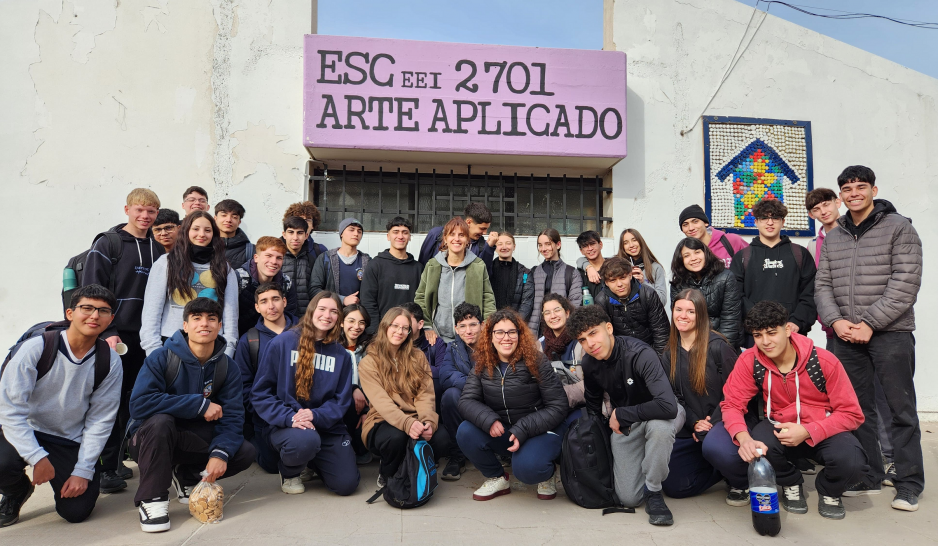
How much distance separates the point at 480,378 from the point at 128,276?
2444 millimetres

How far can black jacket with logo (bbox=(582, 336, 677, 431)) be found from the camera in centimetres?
339

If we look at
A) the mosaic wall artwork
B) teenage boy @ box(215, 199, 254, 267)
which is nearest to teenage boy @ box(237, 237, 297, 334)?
teenage boy @ box(215, 199, 254, 267)

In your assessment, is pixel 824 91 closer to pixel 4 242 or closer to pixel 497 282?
pixel 497 282

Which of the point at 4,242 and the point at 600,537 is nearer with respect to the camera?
the point at 600,537

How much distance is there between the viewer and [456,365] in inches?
173

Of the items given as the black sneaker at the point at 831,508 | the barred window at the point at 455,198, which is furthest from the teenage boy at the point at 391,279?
the black sneaker at the point at 831,508

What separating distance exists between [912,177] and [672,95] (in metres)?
2.87

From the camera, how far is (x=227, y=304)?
13.3ft

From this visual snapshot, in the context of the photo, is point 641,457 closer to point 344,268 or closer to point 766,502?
point 766,502

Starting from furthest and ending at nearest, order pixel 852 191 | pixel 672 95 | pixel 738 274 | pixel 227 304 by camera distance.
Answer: pixel 672 95 < pixel 738 274 < pixel 227 304 < pixel 852 191

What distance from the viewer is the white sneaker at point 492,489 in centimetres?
363

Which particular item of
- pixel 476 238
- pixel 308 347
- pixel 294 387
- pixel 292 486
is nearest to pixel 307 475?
pixel 292 486

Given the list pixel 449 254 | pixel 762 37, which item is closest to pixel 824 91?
pixel 762 37

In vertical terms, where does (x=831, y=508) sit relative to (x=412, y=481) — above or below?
below
